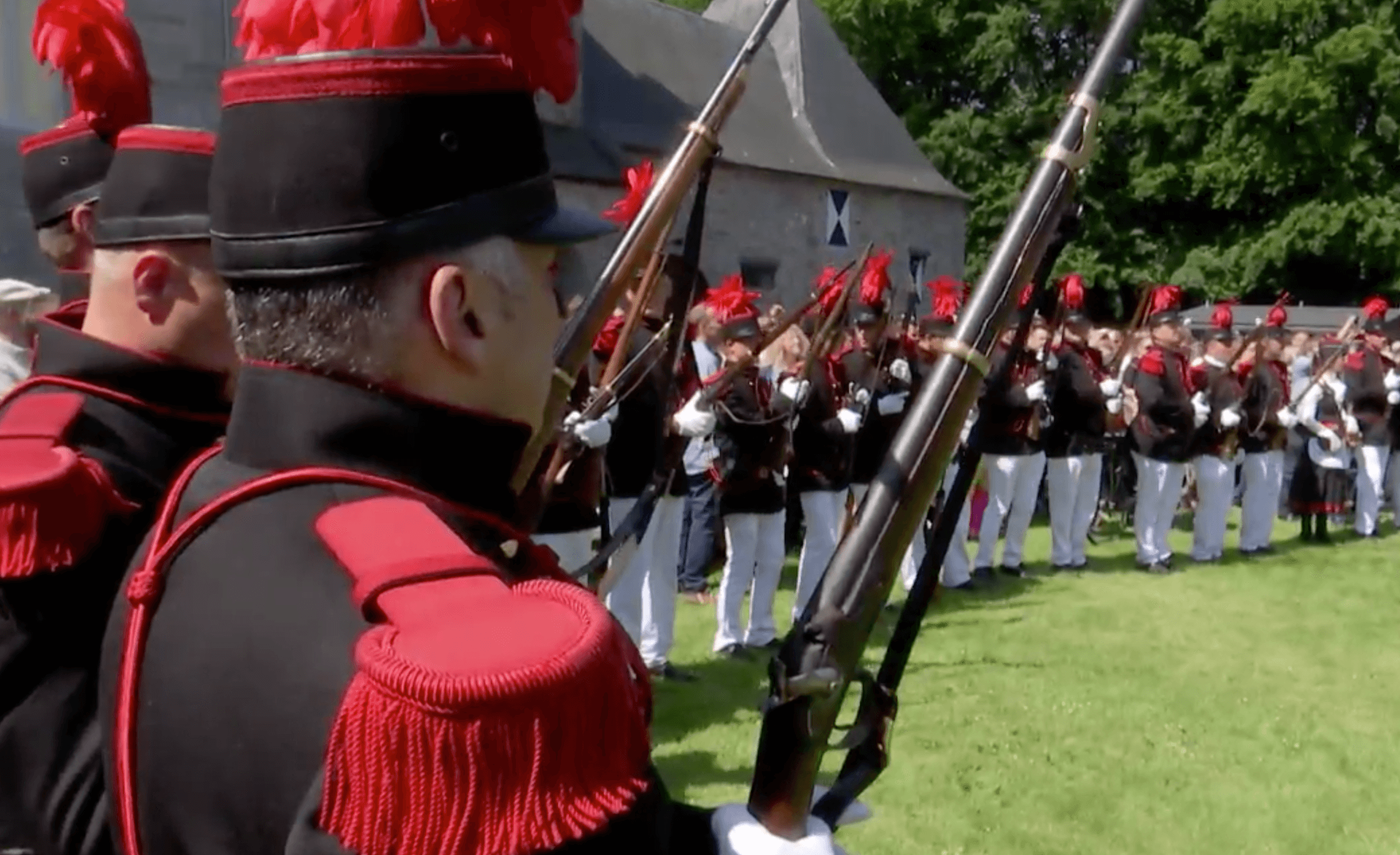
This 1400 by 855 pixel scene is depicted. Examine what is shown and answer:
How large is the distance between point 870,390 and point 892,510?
839cm

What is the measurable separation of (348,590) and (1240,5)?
3301 centimetres

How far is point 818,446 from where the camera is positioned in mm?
9688

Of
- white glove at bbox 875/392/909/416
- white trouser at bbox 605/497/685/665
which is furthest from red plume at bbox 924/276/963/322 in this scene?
white trouser at bbox 605/497/685/665

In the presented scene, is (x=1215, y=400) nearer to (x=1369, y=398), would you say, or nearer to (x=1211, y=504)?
(x=1211, y=504)

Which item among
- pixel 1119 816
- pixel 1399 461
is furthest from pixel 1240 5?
pixel 1119 816

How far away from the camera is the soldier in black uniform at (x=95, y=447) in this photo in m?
1.88

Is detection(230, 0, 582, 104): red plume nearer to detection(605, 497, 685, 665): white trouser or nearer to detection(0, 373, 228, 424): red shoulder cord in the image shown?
detection(0, 373, 228, 424): red shoulder cord

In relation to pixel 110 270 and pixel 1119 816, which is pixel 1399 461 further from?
pixel 110 270

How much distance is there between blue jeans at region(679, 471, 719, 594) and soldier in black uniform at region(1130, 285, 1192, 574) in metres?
3.87

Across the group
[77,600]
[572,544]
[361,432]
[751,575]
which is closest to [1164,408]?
[751,575]

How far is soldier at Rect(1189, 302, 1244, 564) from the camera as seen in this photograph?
1255cm

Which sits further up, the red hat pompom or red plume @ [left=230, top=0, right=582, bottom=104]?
red plume @ [left=230, top=0, right=582, bottom=104]

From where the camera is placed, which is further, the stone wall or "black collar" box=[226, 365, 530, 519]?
the stone wall

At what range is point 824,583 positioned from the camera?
2098mm
